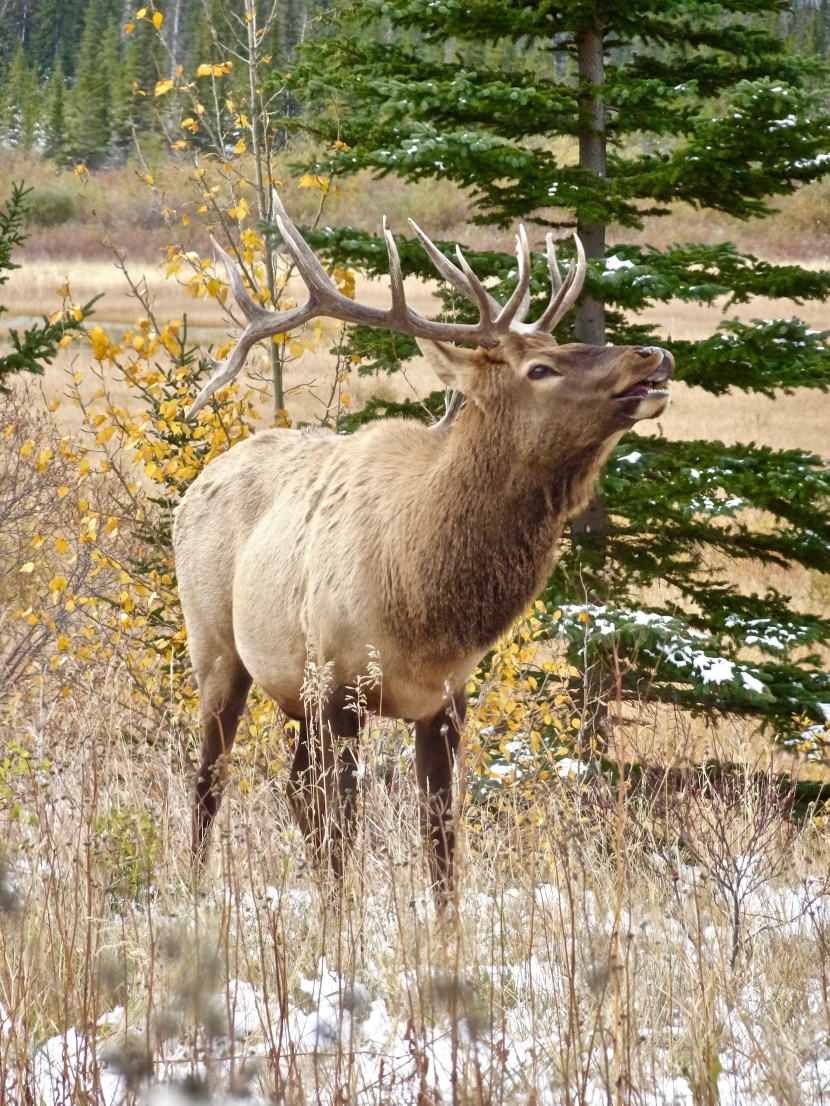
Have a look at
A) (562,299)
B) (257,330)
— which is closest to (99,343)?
(257,330)

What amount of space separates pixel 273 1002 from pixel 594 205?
5.07 meters

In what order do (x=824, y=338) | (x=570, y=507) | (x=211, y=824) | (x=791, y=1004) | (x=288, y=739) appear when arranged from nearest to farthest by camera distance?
(x=791, y=1004)
(x=570, y=507)
(x=211, y=824)
(x=288, y=739)
(x=824, y=338)

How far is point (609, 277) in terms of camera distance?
22.2ft

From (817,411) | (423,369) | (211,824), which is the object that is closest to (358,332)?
(211,824)

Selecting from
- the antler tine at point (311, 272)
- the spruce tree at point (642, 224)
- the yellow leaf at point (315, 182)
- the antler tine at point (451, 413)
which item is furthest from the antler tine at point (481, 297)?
the yellow leaf at point (315, 182)

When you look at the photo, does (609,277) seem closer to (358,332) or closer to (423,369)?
(358,332)

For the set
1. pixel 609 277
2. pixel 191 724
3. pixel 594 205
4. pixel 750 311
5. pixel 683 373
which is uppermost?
pixel 750 311

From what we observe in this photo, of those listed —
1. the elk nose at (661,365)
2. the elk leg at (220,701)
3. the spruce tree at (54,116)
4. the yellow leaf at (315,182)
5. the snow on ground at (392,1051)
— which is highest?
the spruce tree at (54,116)

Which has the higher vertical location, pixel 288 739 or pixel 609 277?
pixel 609 277

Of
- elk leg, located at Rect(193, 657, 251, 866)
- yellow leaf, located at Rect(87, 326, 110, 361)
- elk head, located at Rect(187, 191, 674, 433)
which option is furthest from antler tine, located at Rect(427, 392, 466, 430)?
yellow leaf, located at Rect(87, 326, 110, 361)

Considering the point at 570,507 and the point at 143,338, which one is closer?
the point at 570,507

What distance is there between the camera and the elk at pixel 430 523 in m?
4.13

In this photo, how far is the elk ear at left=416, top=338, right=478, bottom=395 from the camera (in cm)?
440

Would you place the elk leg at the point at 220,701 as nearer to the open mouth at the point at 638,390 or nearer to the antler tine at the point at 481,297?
the antler tine at the point at 481,297
